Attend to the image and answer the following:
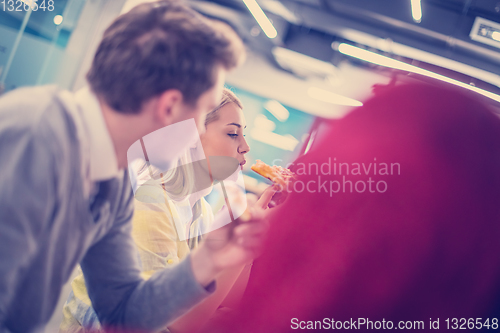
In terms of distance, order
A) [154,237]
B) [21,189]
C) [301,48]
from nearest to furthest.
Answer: [21,189] → [154,237] → [301,48]

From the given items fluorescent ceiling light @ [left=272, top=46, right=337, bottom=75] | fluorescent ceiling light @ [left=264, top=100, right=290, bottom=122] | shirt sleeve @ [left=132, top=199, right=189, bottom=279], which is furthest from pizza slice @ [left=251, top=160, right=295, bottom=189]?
fluorescent ceiling light @ [left=272, top=46, right=337, bottom=75]

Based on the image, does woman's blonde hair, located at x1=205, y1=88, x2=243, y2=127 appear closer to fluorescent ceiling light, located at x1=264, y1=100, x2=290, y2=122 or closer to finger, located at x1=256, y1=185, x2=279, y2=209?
finger, located at x1=256, y1=185, x2=279, y2=209

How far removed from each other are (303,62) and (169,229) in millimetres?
2452

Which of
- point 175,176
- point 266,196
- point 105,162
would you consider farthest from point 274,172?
point 105,162

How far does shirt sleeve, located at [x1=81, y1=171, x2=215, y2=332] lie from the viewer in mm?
633

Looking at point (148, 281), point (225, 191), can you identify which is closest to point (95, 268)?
point (148, 281)

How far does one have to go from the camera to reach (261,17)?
2168 mm

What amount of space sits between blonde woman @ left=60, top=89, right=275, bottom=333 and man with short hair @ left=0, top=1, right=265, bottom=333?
5 centimetres

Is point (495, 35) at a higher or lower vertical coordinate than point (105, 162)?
higher

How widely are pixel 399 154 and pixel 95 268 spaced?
586 millimetres

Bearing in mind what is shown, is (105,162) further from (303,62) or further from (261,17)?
(303,62)

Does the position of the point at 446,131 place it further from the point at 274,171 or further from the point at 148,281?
the point at 148,281

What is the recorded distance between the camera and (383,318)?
1.73 ft

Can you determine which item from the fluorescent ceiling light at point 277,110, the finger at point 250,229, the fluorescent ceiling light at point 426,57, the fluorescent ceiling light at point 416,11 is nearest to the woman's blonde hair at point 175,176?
the finger at point 250,229
